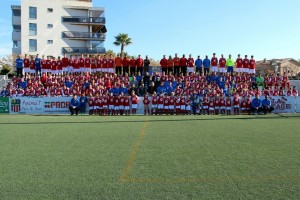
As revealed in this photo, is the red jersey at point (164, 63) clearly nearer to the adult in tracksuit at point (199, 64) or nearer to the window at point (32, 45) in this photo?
the adult in tracksuit at point (199, 64)

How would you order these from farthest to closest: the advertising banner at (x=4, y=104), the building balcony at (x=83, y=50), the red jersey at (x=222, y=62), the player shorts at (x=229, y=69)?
the building balcony at (x=83, y=50)
the player shorts at (x=229, y=69)
the red jersey at (x=222, y=62)
the advertising banner at (x=4, y=104)

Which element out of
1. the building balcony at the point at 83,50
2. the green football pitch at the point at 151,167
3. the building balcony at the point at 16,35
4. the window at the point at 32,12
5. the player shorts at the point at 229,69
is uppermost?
the window at the point at 32,12

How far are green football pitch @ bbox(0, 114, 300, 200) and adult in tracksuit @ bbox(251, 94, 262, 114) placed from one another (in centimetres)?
1229

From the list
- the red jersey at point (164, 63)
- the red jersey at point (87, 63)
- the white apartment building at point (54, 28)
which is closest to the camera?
the red jersey at point (164, 63)

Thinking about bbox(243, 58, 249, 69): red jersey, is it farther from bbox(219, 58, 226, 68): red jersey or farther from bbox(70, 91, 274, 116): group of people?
bbox(70, 91, 274, 116): group of people

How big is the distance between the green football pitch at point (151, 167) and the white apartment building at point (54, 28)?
46184 mm

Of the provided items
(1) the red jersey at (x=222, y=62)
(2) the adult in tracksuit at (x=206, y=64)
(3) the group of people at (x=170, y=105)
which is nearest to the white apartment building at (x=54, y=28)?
(2) the adult in tracksuit at (x=206, y=64)

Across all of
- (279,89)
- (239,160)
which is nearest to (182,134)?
(239,160)

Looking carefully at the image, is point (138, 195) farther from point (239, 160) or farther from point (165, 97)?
point (165, 97)

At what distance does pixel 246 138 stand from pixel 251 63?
18.2 meters

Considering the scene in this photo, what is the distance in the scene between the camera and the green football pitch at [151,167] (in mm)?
4762

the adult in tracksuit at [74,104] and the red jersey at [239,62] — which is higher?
the red jersey at [239,62]

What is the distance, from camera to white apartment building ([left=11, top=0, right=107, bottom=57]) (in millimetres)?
52938

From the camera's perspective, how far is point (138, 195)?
464cm
